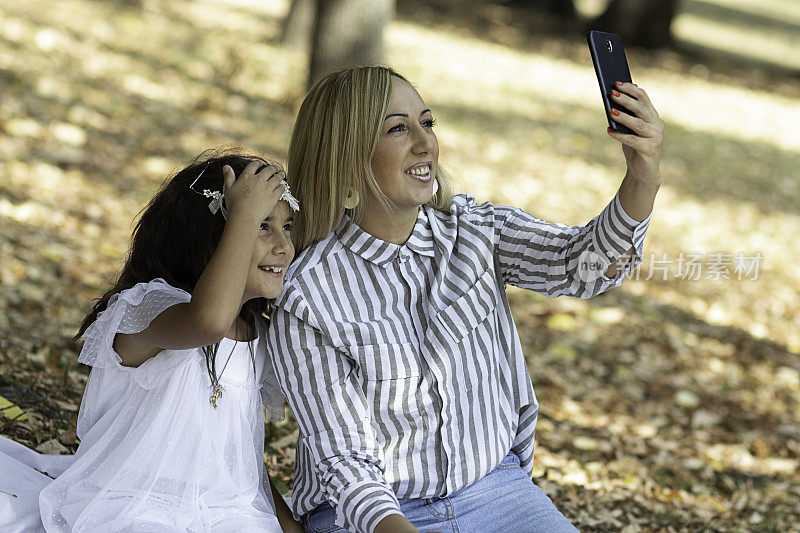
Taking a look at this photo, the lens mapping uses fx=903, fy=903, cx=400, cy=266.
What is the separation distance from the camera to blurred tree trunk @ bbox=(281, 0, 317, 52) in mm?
11133

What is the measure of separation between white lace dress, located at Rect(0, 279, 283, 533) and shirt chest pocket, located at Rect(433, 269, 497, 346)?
1.99 ft

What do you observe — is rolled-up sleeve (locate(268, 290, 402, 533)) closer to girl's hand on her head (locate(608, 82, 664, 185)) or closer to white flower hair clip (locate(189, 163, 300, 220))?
white flower hair clip (locate(189, 163, 300, 220))

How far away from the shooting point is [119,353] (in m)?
2.65

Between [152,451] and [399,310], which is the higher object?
[399,310]

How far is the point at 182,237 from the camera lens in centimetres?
274

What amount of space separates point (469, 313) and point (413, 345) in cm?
21

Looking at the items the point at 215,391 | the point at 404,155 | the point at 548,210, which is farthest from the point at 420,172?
the point at 548,210

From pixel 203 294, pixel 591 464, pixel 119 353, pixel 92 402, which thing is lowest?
pixel 591 464

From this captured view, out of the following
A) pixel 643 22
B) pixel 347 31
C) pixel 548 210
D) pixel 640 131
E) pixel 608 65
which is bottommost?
pixel 548 210

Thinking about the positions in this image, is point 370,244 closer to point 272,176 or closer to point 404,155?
point 404,155

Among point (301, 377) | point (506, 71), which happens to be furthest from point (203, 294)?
point (506, 71)

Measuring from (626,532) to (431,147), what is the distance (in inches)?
81.3

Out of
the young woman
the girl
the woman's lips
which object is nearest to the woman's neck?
the young woman

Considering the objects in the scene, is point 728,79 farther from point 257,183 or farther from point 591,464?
point 257,183
